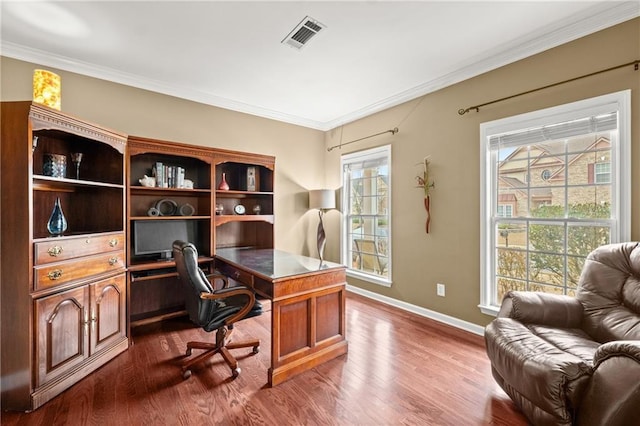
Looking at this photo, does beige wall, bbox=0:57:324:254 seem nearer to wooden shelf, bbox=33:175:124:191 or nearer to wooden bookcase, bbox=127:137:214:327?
wooden bookcase, bbox=127:137:214:327

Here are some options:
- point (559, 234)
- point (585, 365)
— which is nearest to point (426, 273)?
point (559, 234)

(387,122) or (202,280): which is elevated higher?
(387,122)

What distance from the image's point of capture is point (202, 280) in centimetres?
218

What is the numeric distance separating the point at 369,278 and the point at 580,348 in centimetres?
264

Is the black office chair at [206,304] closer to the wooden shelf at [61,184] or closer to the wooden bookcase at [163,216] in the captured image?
the wooden shelf at [61,184]

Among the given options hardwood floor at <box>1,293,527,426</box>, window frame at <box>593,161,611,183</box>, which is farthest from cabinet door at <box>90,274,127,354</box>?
window frame at <box>593,161,611,183</box>

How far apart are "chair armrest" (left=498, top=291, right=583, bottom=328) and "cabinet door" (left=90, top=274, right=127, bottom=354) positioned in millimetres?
3122

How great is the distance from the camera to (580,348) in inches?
64.5

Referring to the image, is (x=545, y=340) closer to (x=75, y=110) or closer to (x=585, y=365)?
(x=585, y=365)

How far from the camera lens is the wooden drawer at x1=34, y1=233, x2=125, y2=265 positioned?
196cm

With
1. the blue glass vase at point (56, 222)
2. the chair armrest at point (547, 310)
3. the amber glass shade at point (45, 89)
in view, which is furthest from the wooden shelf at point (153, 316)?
the chair armrest at point (547, 310)

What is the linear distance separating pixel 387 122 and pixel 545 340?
2.95 metres

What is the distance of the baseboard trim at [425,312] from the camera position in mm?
2973

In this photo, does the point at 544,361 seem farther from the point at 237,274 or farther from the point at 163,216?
the point at 163,216
